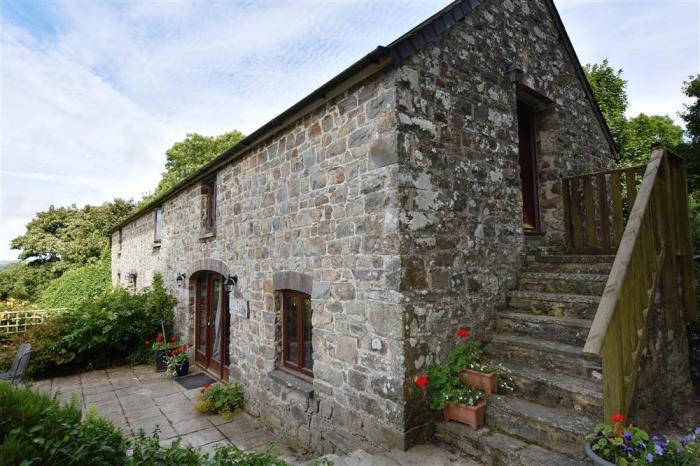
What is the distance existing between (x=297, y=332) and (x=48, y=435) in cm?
319

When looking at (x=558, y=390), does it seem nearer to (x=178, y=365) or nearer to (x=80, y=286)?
(x=178, y=365)

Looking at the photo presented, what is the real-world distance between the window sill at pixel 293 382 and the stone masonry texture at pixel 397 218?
0.06 meters

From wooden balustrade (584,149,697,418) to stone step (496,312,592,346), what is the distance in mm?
604

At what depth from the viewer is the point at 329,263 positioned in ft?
14.5

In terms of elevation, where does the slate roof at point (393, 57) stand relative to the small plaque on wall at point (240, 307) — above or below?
above

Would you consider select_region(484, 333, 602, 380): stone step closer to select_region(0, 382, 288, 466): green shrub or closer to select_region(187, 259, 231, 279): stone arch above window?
select_region(0, 382, 288, 466): green shrub

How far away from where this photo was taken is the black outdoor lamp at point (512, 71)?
496 centimetres

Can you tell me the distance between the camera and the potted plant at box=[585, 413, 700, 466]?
227 centimetres

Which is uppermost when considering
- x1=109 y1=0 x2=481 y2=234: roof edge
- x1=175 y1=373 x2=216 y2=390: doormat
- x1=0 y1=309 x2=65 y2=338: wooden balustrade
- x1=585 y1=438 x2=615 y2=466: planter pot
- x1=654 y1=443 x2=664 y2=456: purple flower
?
x1=109 y1=0 x2=481 y2=234: roof edge

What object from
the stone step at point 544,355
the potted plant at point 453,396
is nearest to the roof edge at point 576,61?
the stone step at point 544,355

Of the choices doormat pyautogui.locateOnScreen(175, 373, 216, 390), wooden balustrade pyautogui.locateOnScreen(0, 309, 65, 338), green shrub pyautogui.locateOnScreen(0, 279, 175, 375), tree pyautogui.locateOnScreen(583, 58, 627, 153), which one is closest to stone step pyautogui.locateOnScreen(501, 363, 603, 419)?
doormat pyautogui.locateOnScreen(175, 373, 216, 390)

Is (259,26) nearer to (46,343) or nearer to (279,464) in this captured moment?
(279,464)

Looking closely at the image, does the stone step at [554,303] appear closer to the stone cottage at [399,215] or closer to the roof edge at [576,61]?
the stone cottage at [399,215]

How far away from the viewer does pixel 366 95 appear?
4020 mm
